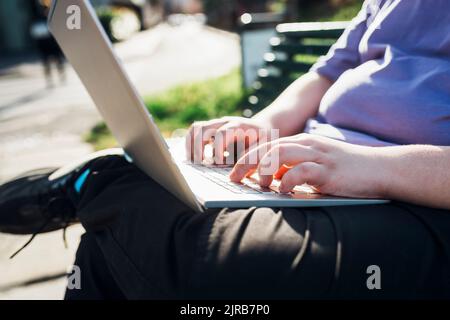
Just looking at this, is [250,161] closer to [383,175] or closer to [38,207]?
[383,175]

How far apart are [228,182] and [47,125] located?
16.3 ft

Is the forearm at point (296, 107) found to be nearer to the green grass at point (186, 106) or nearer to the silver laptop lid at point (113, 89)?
the silver laptop lid at point (113, 89)

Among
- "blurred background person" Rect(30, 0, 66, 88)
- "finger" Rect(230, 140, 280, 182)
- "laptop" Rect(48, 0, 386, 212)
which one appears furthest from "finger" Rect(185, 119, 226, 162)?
A: "blurred background person" Rect(30, 0, 66, 88)

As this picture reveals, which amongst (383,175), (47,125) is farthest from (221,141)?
(47,125)

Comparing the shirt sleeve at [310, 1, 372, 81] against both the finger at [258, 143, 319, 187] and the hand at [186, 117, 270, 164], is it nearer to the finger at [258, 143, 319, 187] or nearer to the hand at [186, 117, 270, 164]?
the hand at [186, 117, 270, 164]

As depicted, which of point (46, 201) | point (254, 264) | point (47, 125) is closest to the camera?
point (254, 264)

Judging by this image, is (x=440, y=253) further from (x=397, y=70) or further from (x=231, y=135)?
(x=231, y=135)

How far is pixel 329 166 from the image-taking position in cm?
99

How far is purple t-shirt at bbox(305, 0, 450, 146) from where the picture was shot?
110cm

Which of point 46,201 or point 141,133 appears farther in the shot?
point 46,201

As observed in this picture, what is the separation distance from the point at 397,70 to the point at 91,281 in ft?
2.48

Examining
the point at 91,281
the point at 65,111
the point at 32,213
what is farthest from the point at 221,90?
the point at 91,281

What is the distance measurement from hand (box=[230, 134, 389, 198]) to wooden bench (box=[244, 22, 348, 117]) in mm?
1593

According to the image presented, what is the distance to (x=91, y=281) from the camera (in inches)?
Answer: 40.6
